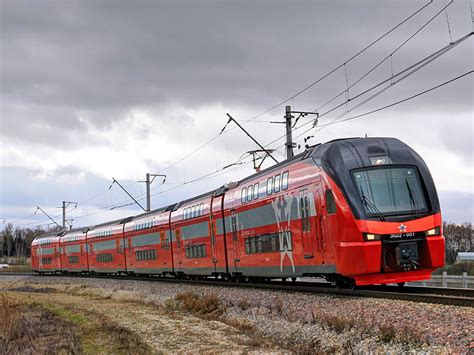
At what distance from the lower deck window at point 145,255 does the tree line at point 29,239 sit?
68.5 m

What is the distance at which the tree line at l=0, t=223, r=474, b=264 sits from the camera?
113 m

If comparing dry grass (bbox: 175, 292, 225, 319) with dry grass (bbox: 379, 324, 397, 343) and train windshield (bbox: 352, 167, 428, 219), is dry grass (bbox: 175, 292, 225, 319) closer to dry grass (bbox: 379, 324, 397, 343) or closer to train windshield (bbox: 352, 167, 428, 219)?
train windshield (bbox: 352, 167, 428, 219)

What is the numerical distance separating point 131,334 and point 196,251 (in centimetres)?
1439

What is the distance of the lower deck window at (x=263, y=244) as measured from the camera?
63.4 feet

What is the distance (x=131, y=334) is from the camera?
47.5 ft

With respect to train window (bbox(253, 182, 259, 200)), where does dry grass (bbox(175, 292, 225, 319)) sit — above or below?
below

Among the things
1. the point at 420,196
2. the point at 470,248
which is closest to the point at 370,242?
the point at 420,196

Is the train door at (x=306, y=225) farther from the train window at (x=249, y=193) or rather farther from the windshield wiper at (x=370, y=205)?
the train window at (x=249, y=193)

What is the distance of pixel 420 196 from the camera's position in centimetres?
1491

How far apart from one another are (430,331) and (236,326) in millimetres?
6234

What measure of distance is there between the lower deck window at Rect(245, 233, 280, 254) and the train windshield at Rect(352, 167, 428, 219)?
497 centimetres

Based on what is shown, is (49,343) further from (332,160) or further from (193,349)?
(332,160)

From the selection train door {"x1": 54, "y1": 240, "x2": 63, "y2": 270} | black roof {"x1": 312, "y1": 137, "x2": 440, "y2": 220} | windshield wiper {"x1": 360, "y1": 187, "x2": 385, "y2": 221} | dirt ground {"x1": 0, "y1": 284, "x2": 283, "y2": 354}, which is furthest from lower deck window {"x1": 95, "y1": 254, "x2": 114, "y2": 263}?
windshield wiper {"x1": 360, "y1": 187, "x2": 385, "y2": 221}

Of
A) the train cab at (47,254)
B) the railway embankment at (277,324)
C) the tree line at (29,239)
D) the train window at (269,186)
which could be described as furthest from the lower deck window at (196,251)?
the tree line at (29,239)
